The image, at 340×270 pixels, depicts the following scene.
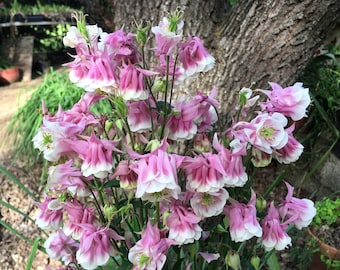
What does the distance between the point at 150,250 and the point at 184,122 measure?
0.83ft

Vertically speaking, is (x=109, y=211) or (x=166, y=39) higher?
(x=166, y=39)

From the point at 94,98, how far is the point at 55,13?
14.9 ft

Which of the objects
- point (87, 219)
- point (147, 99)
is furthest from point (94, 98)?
point (87, 219)

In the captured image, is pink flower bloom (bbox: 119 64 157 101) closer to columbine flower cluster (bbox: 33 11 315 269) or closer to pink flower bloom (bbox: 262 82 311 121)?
columbine flower cluster (bbox: 33 11 315 269)

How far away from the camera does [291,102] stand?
87 centimetres

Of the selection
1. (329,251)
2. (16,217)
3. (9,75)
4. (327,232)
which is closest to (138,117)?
(329,251)

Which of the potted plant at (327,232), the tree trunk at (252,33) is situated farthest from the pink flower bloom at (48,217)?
the potted plant at (327,232)

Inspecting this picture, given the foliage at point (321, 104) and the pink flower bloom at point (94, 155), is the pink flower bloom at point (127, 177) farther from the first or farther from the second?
the foliage at point (321, 104)

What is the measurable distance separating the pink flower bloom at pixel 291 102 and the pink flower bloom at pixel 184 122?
0.47 ft

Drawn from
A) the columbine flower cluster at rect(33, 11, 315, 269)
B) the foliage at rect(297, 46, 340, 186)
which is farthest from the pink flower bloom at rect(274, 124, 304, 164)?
the foliage at rect(297, 46, 340, 186)

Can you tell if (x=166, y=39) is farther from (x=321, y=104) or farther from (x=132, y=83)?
(x=321, y=104)

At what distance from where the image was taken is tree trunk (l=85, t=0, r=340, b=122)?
1399 millimetres

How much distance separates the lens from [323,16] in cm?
139

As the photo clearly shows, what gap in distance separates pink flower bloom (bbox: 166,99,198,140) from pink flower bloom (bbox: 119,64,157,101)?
97 millimetres
